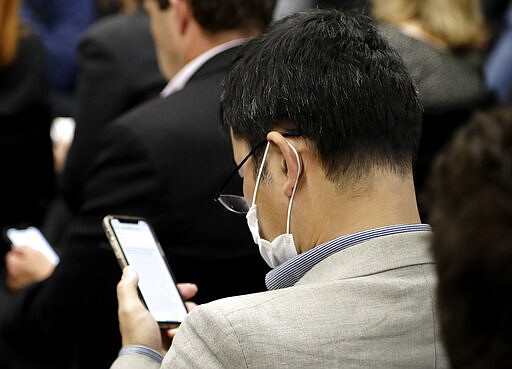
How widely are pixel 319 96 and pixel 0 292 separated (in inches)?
71.5

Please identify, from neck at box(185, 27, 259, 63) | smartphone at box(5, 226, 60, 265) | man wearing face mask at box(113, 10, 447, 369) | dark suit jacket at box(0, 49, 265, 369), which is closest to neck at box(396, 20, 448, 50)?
neck at box(185, 27, 259, 63)

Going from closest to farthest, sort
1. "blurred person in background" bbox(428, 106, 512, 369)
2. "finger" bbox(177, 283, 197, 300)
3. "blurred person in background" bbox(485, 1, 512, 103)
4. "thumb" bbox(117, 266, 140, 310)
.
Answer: "blurred person in background" bbox(428, 106, 512, 369), "thumb" bbox(117, 266, 140, 310), "finger" bbox(177, 283, 197, 300), "blurred person in background" bbox(485, 1, 512, 103)

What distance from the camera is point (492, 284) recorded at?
921 millimetres

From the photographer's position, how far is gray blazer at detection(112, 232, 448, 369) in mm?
1433

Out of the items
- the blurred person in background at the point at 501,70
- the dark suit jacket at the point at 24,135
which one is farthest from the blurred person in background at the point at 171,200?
the blurred person in background at the point at 501,70

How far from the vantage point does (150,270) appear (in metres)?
2.08

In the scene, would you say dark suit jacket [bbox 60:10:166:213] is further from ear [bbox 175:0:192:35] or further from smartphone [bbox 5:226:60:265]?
ear [bbox 175:0:192:35]

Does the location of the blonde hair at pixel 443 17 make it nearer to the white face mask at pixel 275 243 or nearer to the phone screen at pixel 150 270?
the phone screen at pixel 150 270

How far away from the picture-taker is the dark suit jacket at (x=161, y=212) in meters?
2.36

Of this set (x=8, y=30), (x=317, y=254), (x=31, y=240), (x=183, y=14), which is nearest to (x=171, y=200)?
(x=183, y=14)

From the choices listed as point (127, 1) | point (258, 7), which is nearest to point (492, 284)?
point (258, 7)

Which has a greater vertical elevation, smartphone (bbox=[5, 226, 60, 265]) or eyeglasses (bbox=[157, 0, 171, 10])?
eyeglasses (bbox=[157, 0, 171, 10])

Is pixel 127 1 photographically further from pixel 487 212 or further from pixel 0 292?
pixel 487 212

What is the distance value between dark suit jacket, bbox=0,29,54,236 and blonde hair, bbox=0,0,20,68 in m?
0.06
